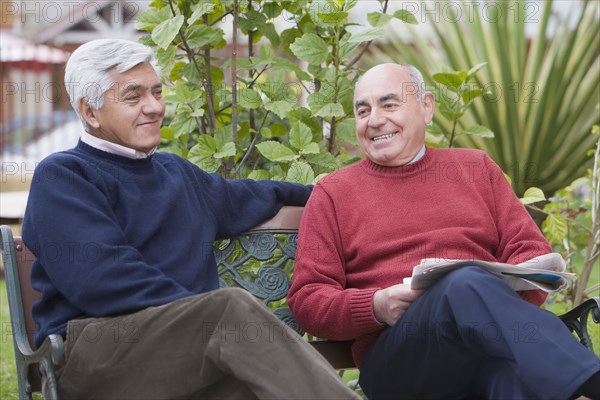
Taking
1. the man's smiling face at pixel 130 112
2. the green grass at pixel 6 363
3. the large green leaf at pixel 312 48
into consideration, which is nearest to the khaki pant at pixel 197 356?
the man's smiling face at pixel 130 112

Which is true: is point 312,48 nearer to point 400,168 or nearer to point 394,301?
point 400,168

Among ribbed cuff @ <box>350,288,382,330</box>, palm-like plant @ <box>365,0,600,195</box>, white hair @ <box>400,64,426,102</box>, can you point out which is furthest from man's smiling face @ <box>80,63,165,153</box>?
palm-like plant @ <box>365,0,600,195</box>

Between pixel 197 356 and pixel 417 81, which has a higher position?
pixel 417 81

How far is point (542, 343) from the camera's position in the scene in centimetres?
260

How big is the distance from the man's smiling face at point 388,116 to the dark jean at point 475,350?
669mm

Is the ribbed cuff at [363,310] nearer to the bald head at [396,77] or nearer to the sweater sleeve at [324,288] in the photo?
the sweater sleeve at [324,288]

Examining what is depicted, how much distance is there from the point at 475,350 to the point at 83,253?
1.14 meters

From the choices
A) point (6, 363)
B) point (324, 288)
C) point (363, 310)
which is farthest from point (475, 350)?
point (6, 363)

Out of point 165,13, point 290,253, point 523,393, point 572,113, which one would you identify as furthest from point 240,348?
point 572,113

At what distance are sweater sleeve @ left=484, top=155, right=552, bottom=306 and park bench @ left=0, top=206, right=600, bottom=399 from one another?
23 cm

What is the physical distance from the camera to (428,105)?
3.56 metres

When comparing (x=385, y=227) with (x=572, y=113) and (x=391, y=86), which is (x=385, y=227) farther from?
(x=572, y=113)

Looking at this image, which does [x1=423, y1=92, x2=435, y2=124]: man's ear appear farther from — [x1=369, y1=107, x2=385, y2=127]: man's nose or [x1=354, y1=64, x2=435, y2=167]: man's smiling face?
[x1=369, y1=107, x2=385, y2=127]: man's nose

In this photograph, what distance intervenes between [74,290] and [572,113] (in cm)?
439
